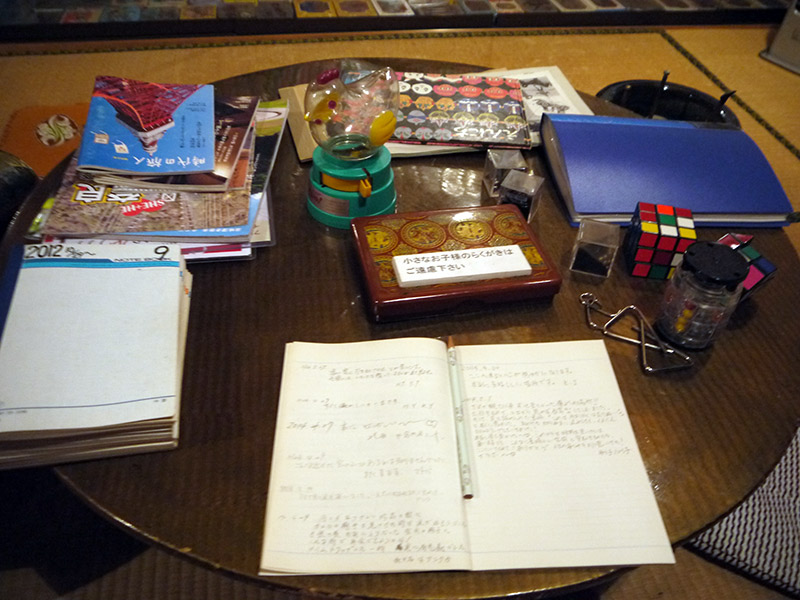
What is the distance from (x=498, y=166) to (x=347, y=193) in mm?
253

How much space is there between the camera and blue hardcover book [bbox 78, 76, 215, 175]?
0.89 metres

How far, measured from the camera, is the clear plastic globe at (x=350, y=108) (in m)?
0.86

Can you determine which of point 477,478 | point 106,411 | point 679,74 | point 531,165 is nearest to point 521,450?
point 477,478

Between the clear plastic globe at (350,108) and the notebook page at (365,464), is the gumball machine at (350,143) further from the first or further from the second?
the notebook page at (365,464)

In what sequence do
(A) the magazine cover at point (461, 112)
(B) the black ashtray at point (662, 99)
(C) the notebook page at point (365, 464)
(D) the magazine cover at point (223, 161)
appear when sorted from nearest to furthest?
1. (C) the notebook page at point (365, 464)
2. (D) the magazine cover at point (223, 161)
3. (A) the magazine cover at point (461, 112)
4. (B) the black ashtray at point (662, 99)

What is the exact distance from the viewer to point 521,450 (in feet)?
2.03

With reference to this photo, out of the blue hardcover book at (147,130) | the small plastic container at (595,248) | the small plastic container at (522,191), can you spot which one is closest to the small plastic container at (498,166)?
the small plastic container at (522,191)

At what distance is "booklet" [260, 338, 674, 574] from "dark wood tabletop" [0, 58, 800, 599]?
0.02 metres

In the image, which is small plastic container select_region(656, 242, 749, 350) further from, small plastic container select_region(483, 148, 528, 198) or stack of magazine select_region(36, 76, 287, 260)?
stack of magazine select_region(36, 76, 287, 260)

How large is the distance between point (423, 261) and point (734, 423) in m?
0.41

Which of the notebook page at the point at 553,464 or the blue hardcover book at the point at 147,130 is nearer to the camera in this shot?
the notebook page at the point at 553,464

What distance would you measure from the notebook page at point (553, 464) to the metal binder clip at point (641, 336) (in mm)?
41

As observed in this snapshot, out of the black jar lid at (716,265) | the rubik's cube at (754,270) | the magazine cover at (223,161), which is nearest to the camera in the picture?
the black jar lid at (716,265)

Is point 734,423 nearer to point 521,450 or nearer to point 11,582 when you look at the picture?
point 521,450
